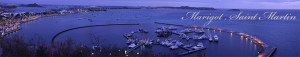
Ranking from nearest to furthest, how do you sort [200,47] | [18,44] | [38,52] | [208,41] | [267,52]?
[38,52], [18,44], [267,52], [200,47], [208,41]

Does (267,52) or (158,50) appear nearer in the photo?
(267,52)

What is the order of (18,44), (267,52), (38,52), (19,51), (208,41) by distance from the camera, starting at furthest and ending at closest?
(208,41) → (267,52) → (18,44) → (19,51) → (38,52)

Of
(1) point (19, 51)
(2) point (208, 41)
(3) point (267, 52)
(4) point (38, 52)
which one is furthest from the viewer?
(2) point (208, 41)

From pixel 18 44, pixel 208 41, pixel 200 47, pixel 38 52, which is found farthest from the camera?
pixel 208 41

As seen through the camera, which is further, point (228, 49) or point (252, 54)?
point (228, 49)

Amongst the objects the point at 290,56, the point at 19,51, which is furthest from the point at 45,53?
the point at 290,56

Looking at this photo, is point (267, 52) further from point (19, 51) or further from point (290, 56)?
point (19, 51)

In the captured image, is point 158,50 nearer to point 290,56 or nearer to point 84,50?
point 84,50

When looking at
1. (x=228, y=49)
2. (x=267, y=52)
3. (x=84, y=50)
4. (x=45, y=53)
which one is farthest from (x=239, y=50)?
(x=45, y=53)
